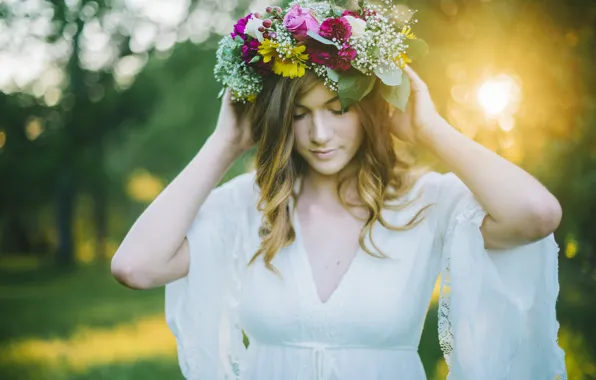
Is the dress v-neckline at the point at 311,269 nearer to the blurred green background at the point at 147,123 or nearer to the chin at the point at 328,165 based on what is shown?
the chin at the point at 328,165

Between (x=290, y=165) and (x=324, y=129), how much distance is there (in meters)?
0.26

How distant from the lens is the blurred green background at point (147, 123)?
3.72 meters

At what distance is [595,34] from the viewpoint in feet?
11.6

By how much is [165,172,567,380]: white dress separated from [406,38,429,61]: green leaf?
425mm

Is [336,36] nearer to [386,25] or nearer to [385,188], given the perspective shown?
[386,25]

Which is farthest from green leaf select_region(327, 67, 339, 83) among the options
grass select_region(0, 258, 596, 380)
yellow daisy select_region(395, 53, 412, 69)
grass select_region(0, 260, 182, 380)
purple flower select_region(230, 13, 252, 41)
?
grass select_region(0, 260, 182, 380)

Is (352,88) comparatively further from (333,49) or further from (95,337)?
(95,337)

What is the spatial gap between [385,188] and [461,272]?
43cm

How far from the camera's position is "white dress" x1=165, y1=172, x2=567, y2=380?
6.38 ft

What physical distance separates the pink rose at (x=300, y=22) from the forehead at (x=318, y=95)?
0.18 m

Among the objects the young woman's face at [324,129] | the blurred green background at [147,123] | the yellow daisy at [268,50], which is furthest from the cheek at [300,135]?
the blurred green background at [147,123]

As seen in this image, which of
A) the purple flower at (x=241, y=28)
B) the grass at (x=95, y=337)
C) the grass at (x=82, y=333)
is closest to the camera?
the purple flower at (x=241, y=28)

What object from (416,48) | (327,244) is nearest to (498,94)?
(416,48)

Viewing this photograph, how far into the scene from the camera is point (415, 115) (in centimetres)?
209
